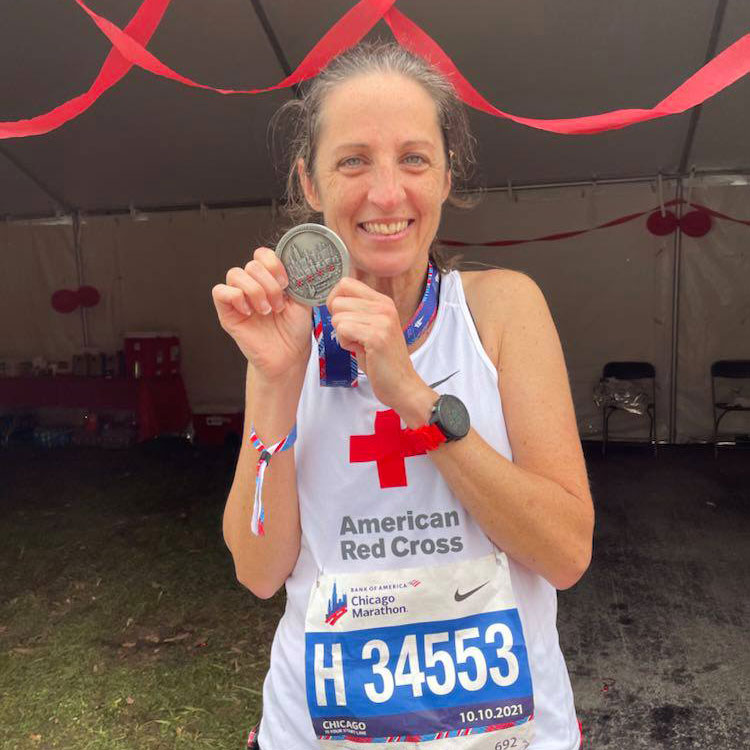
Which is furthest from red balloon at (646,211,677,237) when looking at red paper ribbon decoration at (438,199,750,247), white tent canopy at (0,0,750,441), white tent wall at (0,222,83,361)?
white tent wall at (0,222,83,361)

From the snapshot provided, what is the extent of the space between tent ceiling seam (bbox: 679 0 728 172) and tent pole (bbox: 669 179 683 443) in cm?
54

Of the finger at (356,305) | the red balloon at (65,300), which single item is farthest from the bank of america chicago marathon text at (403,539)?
the red balloon at (65,300)

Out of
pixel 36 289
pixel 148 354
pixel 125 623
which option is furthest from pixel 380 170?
pixel 36 289

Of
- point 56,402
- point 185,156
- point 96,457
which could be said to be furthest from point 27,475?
point 185,156

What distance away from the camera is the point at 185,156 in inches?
278

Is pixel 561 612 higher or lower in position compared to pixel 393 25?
lower

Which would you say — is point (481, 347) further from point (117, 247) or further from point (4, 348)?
point (4, 348)

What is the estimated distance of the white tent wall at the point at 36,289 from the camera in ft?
30.3

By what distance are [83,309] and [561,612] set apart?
24.7 ft

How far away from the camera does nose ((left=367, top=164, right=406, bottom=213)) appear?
1.09 metres

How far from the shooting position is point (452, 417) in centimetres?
99

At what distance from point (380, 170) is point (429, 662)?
29.5 inches

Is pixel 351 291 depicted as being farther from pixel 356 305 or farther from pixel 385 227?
pixel 385 227

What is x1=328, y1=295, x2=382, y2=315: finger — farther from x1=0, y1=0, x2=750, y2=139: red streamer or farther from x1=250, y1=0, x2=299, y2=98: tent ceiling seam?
x1=250, y1=0, x2=299, y2=98: tent ceiling seam
